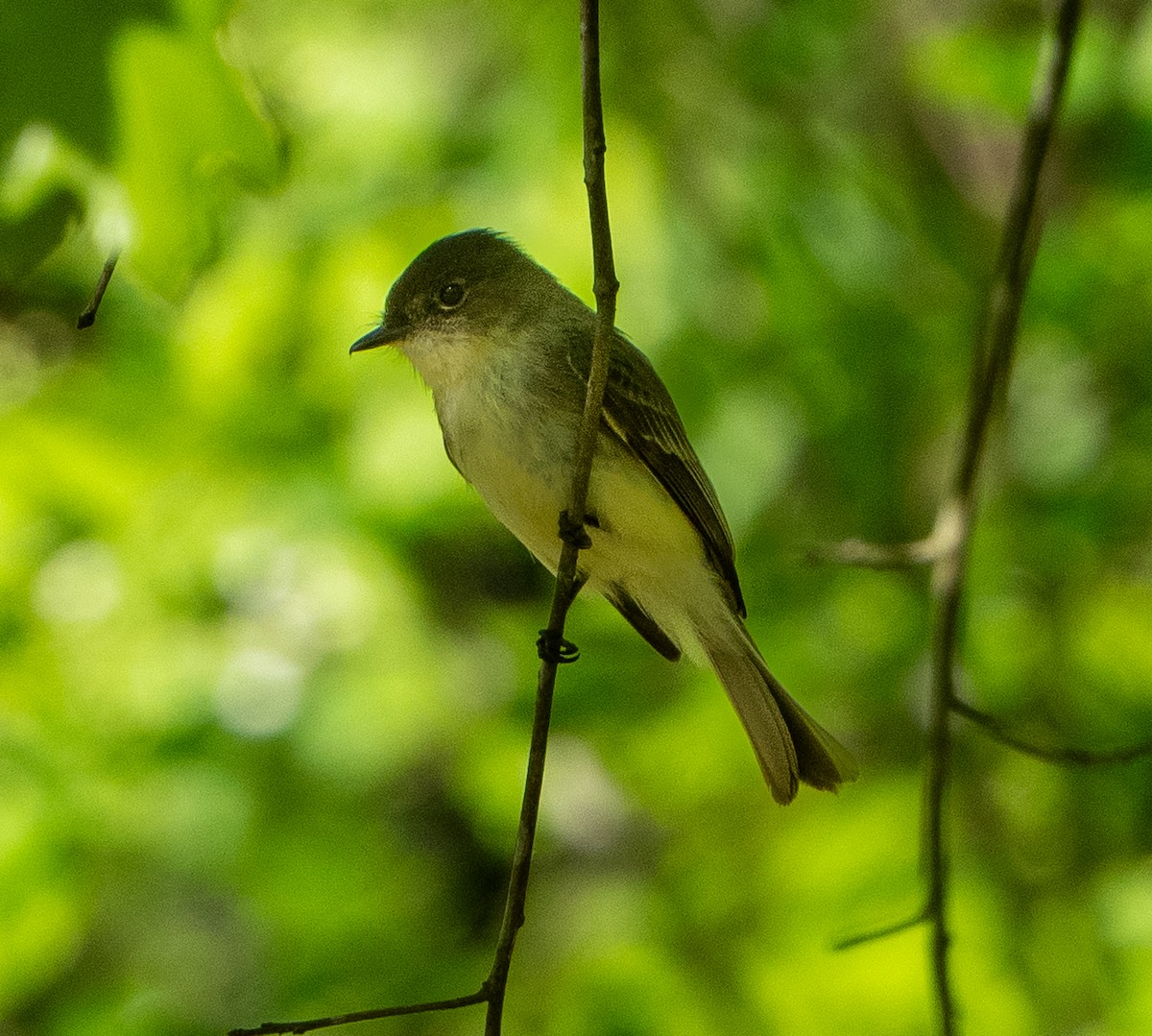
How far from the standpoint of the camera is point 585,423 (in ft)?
8.01

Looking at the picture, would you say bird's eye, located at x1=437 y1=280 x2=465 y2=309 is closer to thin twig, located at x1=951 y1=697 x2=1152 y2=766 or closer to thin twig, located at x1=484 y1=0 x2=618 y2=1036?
thin twig, located at x1=484 y1=0 x2=618 y2=1036

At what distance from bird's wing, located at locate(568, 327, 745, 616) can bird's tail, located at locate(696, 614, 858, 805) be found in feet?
0.68

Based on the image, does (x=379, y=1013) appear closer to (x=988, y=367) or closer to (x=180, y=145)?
(x=180, y=145)

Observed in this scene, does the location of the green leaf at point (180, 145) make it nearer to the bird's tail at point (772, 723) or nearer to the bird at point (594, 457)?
the bird at point (594, 457)

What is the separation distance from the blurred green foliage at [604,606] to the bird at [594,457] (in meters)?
0.27

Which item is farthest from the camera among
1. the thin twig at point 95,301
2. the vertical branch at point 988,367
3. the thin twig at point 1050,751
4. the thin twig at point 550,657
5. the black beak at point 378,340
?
the black beak at point 378,340

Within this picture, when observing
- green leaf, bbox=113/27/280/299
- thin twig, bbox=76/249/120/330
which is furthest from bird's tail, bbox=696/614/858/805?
thin twig, bbox=76/249/120/330

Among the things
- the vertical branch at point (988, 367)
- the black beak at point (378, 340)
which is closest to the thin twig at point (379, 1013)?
the vertical branch at point (988, 367)

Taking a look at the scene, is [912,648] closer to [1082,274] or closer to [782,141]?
[1082,274]

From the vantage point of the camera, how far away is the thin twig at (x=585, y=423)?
6.65 feet

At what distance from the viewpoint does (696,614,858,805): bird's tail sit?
3.46m

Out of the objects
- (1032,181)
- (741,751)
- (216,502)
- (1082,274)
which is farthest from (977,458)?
(216,502)

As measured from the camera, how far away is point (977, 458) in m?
3.21

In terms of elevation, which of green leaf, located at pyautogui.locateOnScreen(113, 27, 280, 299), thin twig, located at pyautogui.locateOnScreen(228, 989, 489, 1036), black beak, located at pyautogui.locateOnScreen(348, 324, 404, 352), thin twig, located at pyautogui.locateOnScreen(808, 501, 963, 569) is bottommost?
thin twig, located at pyautogui.locateOnScreen(228, 989, 489, 1036)
